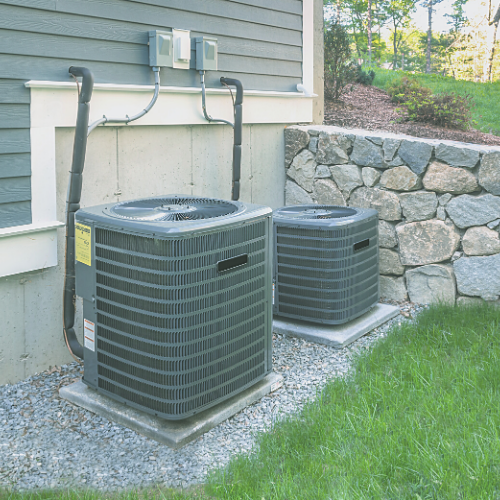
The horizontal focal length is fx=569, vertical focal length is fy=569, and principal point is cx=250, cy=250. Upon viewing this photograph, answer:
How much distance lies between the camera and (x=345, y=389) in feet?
9.71

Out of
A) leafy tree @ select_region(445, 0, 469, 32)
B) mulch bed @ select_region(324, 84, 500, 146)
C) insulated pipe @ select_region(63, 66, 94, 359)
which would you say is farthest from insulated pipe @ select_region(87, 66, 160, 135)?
leafy tree @ select_region(445, 0, 469, 32)

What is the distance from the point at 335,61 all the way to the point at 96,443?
20.8 ft

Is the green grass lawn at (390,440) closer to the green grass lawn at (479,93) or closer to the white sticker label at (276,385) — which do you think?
the white sticker label at (276,385)

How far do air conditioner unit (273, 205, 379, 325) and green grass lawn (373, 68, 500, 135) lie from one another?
4660 millimetres

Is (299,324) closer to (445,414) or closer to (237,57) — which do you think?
(445,414)

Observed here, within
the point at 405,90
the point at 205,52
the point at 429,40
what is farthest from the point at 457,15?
the point at 205,52

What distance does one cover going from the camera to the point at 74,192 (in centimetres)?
313

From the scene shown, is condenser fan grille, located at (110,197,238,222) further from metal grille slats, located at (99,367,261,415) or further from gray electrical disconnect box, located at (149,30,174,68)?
gray electrical disconnect box, located at (149,30,174,68)

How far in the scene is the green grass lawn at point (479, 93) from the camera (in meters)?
8.22

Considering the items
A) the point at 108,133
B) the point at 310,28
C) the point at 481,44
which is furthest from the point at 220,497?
the point at 481,44

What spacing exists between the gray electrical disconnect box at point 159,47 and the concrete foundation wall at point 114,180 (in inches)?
17.0

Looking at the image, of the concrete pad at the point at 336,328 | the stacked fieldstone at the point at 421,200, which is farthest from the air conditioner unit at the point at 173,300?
the stacked fieldstone at the point at 421,200

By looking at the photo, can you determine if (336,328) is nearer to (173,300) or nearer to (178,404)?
(178,404)

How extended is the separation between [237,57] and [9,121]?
1.99 metres
